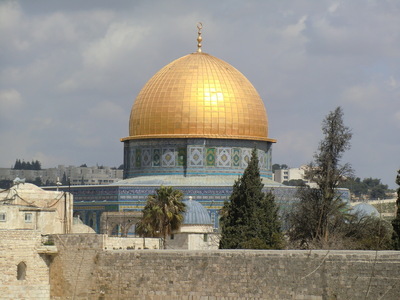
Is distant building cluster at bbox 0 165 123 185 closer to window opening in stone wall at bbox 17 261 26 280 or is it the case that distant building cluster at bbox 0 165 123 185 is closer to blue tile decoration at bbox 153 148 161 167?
blue tile decoration at bbox 153 148 161 167

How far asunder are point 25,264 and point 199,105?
78.9ft

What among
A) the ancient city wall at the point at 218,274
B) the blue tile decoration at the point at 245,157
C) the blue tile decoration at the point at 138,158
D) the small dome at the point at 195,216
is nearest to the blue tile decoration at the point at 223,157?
the blue tile decoration at the point at 245,157

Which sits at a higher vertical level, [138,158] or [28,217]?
[138,158]

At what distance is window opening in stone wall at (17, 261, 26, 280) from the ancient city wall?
2.13 ft

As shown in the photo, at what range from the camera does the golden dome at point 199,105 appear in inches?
1839

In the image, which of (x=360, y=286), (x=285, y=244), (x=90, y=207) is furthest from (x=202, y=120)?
(x=360, y=286)

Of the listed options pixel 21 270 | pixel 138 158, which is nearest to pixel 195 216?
pixel 138 158

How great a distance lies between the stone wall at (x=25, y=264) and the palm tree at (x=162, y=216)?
777 centimetres

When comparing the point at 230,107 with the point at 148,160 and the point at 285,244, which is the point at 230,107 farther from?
the point at 285,244

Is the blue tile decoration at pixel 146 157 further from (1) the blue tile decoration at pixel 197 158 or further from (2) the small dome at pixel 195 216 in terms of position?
(2) the small dome at pixel 195 216

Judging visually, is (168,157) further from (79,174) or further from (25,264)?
(79,174)

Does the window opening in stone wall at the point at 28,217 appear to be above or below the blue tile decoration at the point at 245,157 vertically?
below

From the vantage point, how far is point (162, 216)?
3164cm

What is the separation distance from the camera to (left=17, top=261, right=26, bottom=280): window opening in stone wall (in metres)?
23.3
